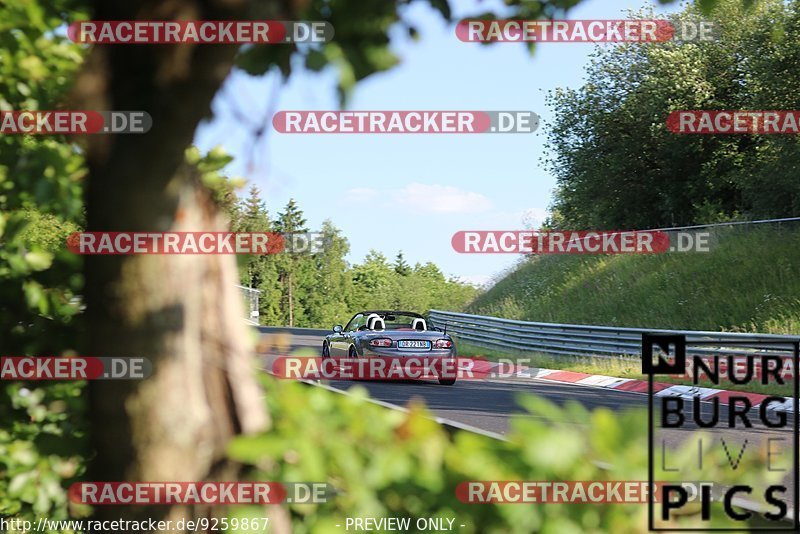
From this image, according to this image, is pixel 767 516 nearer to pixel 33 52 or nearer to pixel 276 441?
pixel 276 441

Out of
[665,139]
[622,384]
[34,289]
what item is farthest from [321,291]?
[34,289]

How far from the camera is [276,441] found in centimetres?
210

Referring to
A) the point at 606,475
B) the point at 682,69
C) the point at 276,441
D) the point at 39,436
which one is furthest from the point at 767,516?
the point at 682,69

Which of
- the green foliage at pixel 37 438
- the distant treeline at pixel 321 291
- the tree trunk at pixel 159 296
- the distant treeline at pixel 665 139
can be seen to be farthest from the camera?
the distant treeline at pixel 321 291

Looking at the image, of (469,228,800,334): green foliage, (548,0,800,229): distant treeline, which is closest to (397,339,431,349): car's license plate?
(469,228,800,334): green foliage

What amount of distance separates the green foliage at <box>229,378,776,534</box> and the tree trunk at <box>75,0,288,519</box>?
0.19 m

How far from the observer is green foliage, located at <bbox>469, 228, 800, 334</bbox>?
81.6 ft

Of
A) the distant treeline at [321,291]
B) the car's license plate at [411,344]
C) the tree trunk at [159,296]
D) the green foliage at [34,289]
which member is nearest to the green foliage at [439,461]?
the tree trunk at [159,296]

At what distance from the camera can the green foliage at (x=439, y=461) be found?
2.13 m

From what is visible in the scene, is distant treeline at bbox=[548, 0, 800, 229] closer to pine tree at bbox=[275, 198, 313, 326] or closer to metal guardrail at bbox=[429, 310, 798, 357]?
metal guardrail at bbox=[429, 310, 798, 357]

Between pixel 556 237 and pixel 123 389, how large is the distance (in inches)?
1552

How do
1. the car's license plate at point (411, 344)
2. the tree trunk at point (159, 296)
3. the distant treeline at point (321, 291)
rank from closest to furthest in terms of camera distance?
the tree trunk at point (159, 296) < the car's license plate at point (411, 344) < the distant treeline at point (321, 291)

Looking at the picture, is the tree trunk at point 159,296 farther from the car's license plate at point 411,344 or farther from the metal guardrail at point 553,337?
the metal guardrail at point 553,337

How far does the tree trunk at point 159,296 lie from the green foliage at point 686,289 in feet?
69.5
